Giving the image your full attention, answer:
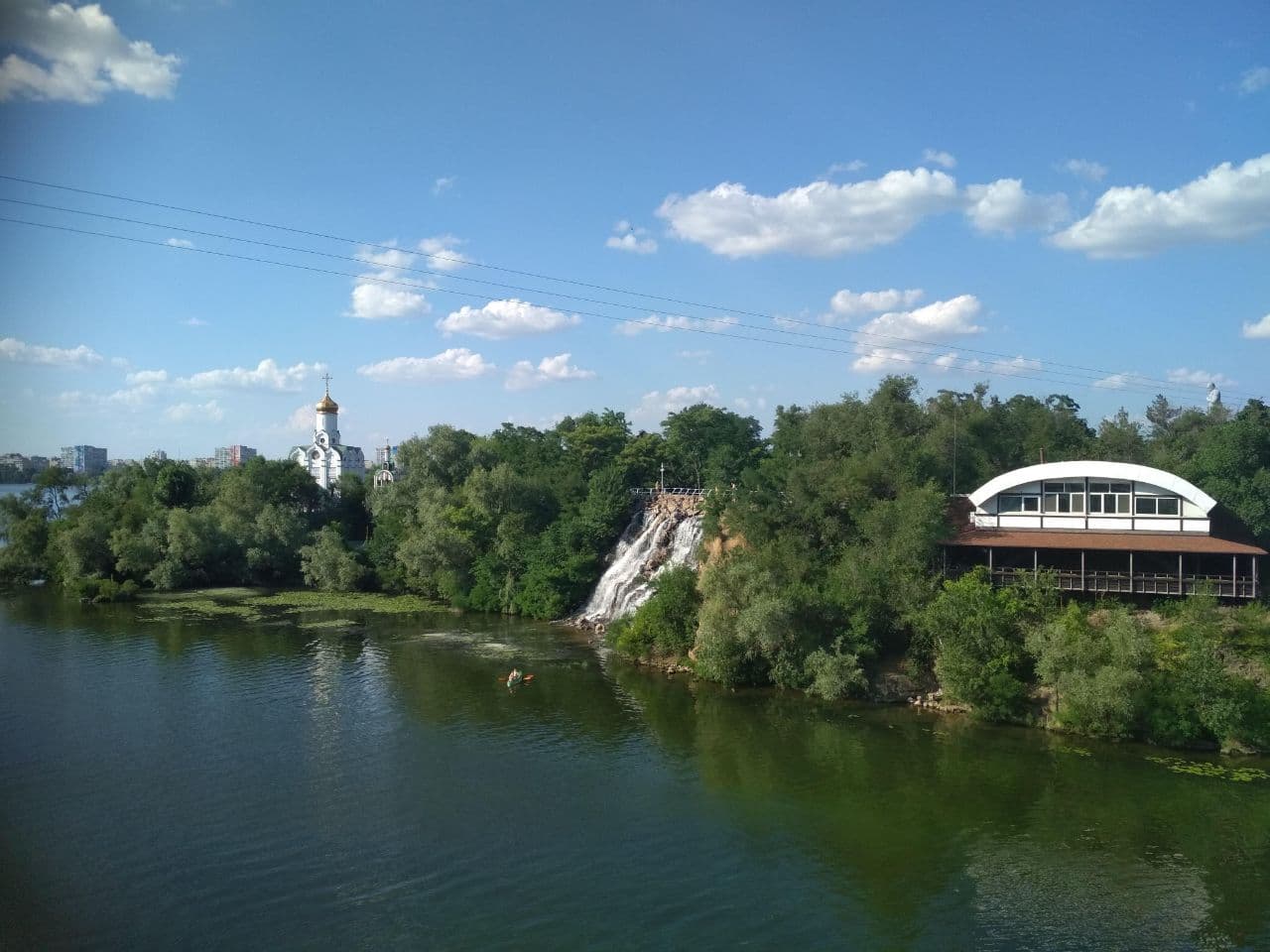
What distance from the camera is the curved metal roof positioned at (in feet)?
99.0

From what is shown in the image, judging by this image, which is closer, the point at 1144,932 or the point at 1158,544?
the point at 1144,932

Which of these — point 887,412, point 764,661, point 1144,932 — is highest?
point 887,412

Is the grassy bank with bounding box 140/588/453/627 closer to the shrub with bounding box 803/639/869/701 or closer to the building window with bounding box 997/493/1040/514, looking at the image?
the shrub with bounding box 803/639/869/701

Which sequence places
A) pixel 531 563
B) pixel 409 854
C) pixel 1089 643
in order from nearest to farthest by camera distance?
pixel 409 854 < pixel 1089 643 < pixel 531 563

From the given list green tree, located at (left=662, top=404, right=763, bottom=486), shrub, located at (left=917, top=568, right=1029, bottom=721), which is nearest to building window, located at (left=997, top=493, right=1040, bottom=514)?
shrub, located at (left=917, top=568, right=1029, bottom=721)

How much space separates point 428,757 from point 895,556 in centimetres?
1727

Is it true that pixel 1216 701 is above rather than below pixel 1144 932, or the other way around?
above

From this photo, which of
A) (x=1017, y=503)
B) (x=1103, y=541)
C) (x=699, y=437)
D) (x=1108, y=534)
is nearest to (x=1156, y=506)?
(x=1108, y=534)

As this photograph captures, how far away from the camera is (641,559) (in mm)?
44938

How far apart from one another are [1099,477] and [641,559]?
70.9ft

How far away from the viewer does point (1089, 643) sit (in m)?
25.6

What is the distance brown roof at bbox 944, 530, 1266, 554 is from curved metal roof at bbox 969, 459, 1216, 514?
1374 mm

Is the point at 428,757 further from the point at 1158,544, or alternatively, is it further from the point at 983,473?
the point at 983,473

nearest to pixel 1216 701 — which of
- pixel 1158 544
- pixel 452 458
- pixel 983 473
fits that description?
pixel 1158 544
